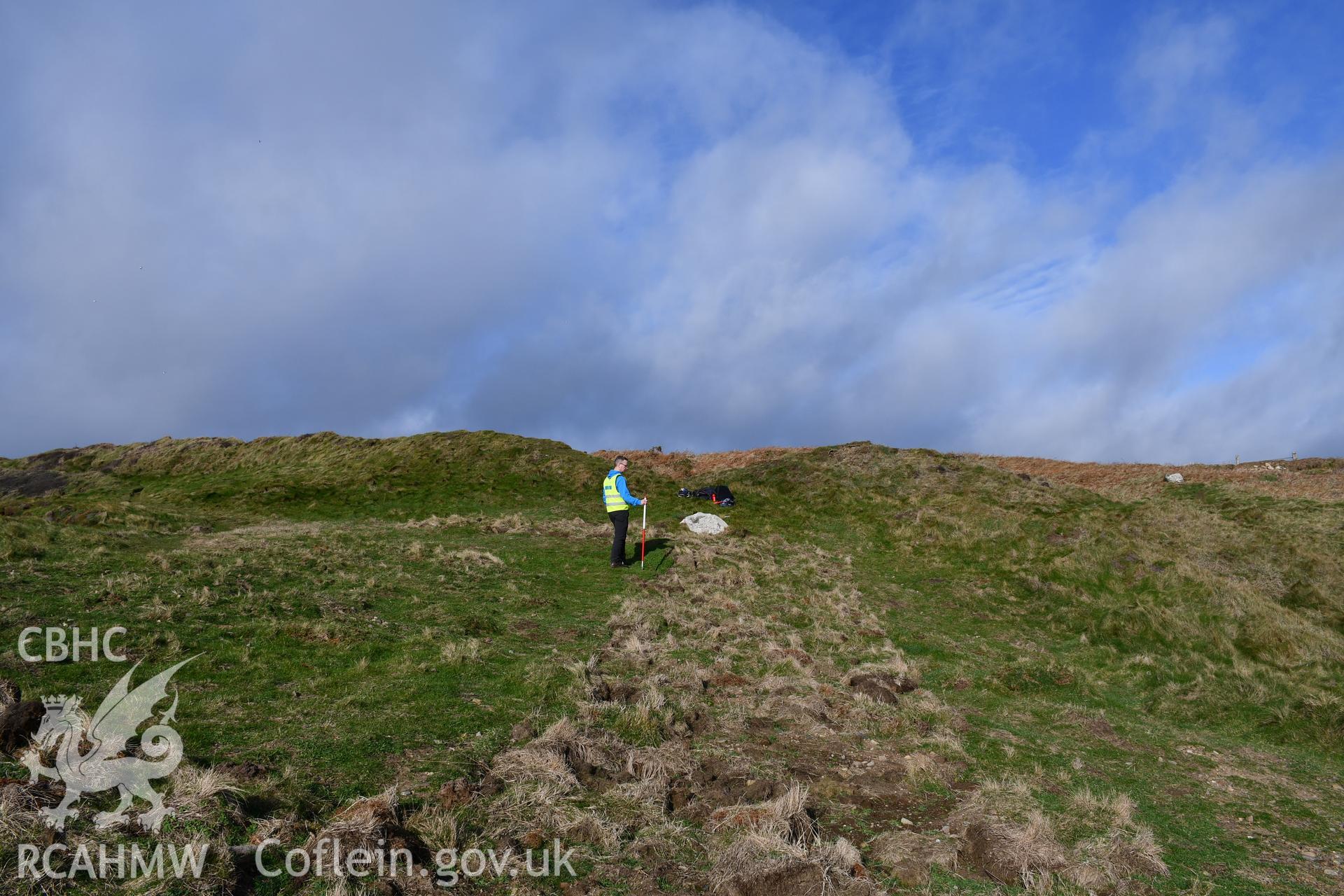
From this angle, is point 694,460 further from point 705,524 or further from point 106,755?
point 106,755

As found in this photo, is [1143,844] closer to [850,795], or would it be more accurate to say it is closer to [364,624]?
[850,795]

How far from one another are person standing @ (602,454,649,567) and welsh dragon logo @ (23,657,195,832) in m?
14.9

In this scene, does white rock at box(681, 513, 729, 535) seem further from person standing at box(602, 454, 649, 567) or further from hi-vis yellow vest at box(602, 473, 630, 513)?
hi-vis yellow vest at box(602, 473, 630, 513)

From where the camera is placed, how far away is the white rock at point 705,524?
3002 centimetres

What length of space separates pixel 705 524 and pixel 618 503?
8.40 meters

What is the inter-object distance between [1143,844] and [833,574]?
17.3 metres

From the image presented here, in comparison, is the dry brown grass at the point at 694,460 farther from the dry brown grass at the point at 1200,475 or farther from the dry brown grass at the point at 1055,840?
the dry brown grass at the point at 1055,840

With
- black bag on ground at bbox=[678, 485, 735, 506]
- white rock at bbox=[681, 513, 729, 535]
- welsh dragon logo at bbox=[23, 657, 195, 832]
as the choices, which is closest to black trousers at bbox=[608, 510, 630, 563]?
white rock at bbox=[681, 513, 729, 535]

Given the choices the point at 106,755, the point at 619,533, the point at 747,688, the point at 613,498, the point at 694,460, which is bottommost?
the point at 747,688

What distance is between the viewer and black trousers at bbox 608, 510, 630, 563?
23.2 metres

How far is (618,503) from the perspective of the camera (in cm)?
2283

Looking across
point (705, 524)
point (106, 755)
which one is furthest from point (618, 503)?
point (106, 755)

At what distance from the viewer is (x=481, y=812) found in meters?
7.65

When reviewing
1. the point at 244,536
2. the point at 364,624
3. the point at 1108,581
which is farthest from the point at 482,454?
the point at 1108,581
